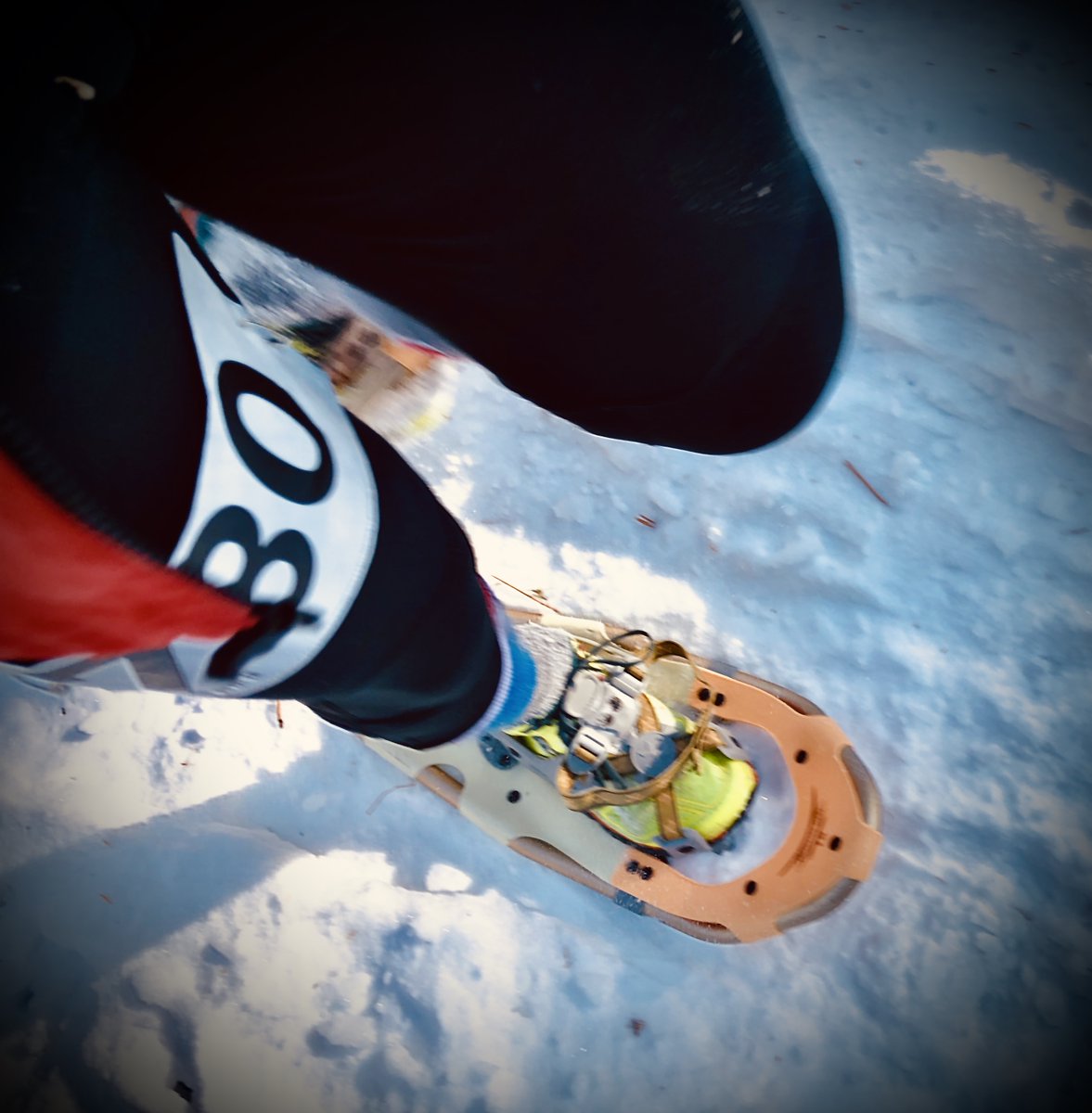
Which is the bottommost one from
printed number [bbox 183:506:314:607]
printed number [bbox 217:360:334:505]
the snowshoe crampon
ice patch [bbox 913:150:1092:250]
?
the snowshoe crampon

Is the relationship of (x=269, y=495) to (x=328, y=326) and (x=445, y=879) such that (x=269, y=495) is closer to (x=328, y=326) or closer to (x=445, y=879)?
A: (x=328, y=326)

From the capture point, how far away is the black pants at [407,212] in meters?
0.27

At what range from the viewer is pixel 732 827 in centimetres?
72

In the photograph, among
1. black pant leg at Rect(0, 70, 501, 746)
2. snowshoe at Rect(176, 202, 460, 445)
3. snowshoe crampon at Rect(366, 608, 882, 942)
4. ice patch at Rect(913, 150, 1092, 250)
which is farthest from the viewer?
ice patch at Rect(913, 150, 1092, 250)

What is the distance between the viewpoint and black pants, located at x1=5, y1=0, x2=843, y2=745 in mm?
266

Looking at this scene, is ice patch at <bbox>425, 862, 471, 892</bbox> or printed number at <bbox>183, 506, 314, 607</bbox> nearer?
printed number at <bbox>183, 506, 314, 607</bbox>

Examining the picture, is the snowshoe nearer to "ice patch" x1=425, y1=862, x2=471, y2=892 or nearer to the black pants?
the black pants

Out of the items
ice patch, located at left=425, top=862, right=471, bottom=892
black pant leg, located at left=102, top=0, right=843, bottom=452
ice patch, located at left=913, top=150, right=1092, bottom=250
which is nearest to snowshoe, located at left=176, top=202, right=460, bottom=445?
black pant leg, located at left=102, top=0, right=843, bottom=452

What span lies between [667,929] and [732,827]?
124 mm

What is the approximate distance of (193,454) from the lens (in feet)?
1.01

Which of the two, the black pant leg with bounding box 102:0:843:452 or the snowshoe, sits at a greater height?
the black pant leg with bounding box 102:0:843:452

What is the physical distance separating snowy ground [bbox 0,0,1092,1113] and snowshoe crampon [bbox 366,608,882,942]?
0.05m

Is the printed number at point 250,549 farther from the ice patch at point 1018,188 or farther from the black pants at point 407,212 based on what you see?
the ice patch at point 1018,188

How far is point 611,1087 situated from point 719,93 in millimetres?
810
